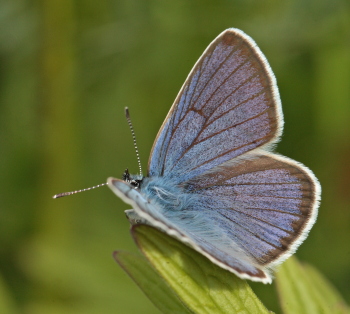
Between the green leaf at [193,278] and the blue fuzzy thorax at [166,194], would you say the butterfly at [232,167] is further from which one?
the green leaf at [193,278]

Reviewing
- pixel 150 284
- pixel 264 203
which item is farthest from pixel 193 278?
pixel 264 203

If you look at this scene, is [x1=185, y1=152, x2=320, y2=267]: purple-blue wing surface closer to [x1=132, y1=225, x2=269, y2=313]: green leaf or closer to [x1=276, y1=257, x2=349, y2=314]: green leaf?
[x1=276, y1=257, x2=349, y2=314]: green leaf

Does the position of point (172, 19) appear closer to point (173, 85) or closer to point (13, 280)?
point (173, 85)

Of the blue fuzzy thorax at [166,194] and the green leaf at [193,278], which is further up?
the blue fuzzy thorax at [166,194]

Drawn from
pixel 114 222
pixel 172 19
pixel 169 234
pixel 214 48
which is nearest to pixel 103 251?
pixel 114 222

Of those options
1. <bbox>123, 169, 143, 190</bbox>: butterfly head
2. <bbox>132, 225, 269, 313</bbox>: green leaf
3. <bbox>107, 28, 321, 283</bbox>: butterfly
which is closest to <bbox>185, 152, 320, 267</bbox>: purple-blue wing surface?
<bbox>107, 28, 321, 283</bbox>: butterfly

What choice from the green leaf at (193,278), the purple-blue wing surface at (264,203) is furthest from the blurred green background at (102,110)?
the green leaf at (193,278)

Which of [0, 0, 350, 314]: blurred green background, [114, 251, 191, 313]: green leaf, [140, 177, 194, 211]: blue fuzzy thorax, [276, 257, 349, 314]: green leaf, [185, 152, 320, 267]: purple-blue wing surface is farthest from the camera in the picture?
[0, 0, 350, 314]: blurred green background
